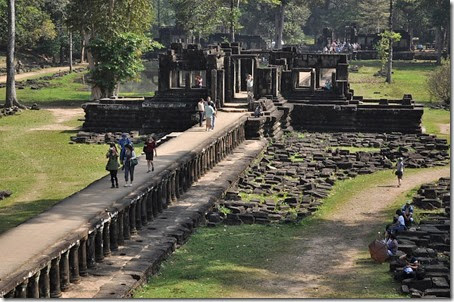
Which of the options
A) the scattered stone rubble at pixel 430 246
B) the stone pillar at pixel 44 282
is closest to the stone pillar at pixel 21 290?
the stone pillar at pixel 44 282

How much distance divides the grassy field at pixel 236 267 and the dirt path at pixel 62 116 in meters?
22.4

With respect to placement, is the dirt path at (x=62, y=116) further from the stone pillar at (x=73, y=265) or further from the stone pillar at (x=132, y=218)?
the stone pillar at (x=73, y=265)

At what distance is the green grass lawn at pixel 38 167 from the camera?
A: 29367 mm

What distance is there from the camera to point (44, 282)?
58.8ft

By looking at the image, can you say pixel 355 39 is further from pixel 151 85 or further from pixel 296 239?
pixel 296 239

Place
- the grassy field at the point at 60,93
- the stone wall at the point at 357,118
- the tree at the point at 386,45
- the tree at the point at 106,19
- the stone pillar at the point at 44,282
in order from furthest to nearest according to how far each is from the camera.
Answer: the tree at the point at 386,45
the grassy field at the point at 60,93
the tree at the point at 106,19
the stone wall at the point at 357,118
the stone pillar at the point at 44,282

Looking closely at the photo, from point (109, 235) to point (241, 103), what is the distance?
1016 inches

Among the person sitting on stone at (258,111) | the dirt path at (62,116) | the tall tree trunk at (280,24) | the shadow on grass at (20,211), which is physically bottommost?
the shadow on grass at (20,211)

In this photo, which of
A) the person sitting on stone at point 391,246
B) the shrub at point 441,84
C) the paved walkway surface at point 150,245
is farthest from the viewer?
the shrub at point 441,84

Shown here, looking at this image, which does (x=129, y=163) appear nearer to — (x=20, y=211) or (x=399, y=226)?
(x=20, y=211)

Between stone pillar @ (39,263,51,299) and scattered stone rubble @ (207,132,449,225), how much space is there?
9054mm

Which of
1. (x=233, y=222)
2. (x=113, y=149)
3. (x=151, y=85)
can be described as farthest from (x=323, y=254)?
(x=151, y=85)

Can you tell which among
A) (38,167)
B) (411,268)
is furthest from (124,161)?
(38,167)

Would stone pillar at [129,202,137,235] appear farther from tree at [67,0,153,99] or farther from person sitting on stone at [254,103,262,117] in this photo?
tree at [67,0,153,99]
